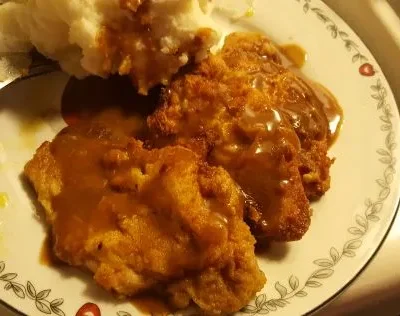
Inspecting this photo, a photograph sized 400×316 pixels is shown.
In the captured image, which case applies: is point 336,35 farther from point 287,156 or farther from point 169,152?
point 169,152

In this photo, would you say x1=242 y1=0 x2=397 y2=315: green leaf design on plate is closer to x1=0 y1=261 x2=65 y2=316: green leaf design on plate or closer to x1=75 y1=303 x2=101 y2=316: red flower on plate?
x1=75 y1=303 x2=101 y2=316: red flower on plate

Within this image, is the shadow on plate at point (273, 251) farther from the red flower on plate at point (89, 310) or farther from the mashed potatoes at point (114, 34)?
the mashed potatoes at point (114, 34)

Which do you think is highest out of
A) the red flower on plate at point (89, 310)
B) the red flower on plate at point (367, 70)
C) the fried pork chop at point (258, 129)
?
the red flower on plate at point (367, 70)

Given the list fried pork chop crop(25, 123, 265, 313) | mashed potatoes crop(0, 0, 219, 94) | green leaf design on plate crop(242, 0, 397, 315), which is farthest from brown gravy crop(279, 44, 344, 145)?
fried pork chop crop(25, 123, 265, 313)

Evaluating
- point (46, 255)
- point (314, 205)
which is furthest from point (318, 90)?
point (46, 255)

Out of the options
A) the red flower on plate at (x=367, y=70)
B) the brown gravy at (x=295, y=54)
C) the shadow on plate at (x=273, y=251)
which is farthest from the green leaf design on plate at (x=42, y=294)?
the red flower on plate at (x=367, y=70)

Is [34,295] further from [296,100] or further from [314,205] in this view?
[296,100]
